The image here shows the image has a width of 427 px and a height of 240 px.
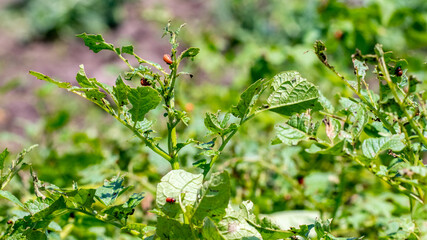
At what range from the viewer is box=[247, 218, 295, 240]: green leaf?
75 cm

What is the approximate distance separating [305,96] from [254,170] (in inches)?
39.0

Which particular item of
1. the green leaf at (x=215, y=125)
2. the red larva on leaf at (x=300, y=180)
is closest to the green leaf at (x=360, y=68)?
the green leaf at (x=215, y=125)

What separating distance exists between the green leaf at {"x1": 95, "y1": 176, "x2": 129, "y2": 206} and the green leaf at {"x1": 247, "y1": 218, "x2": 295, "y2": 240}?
9.9 inches

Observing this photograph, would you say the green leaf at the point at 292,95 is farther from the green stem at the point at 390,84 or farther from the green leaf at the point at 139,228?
the green leaf at the point at 139,228

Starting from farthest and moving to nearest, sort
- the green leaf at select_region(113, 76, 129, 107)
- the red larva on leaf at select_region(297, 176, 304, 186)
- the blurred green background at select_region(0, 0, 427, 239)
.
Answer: the red larva on leaf at select_region(297, 176, 304, 186), the blurred green background at select_region(0, 0, 427, 239), the green leaf at select_region(113, 76, 129, 107)

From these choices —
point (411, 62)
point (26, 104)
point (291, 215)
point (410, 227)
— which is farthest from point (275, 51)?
point (26, 104)

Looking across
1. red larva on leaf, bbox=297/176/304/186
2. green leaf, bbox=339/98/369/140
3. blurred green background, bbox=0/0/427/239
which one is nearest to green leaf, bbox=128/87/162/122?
blurred green background, bbox=0/0/427/239

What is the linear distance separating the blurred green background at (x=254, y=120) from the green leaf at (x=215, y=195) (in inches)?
5.8

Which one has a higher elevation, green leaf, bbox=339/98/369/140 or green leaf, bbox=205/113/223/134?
green leaf, bbox=339/98/369/140

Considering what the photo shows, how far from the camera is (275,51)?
2.54 m

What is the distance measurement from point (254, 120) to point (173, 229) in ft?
5.96

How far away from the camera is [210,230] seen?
684 mm

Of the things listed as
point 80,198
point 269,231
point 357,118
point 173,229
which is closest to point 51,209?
point 80,198

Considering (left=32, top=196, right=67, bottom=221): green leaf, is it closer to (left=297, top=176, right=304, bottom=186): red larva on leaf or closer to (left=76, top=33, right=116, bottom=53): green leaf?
(left=76, top=33, right=116, bottom=53): green leaf
